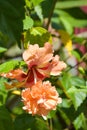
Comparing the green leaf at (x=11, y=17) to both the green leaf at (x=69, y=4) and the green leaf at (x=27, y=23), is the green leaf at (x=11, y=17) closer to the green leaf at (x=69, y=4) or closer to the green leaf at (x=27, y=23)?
the green leaf at (x=27, y=23)

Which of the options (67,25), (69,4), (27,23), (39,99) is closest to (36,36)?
(27,23)

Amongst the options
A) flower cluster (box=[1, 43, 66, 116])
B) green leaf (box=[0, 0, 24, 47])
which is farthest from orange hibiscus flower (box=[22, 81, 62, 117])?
green leaf (box=[0, 0, 24, 47])

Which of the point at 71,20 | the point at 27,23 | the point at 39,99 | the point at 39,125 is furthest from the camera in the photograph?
the point at 71,20

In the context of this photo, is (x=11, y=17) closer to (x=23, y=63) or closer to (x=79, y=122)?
(x=23, y=63)

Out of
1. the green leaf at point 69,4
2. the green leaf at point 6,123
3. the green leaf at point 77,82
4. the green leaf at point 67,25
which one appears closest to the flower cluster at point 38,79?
the green leaf at point 6,123

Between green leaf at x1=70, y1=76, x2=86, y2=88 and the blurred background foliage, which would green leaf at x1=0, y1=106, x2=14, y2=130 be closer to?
the blurred background foliage

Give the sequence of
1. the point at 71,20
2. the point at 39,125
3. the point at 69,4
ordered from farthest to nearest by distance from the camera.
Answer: the point at 69,4 < the point at 71,20 < the point at 39,125
